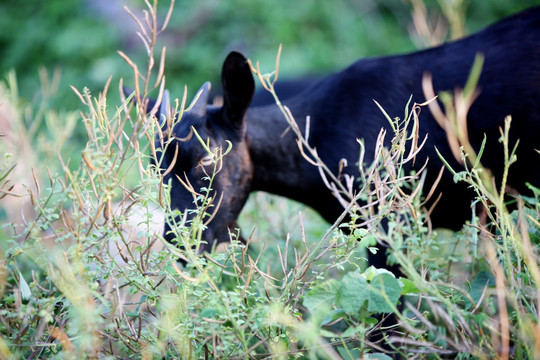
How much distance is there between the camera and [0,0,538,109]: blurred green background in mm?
6676

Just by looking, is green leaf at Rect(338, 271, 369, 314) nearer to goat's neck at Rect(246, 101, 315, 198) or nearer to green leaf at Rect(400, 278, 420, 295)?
green leaf at Rect(400, 278, 420, 295)

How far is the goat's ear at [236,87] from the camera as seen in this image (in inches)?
104

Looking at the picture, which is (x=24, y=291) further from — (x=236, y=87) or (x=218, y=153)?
(x=236, y=87)

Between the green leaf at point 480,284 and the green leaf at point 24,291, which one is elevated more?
the green leaf at point 24,291

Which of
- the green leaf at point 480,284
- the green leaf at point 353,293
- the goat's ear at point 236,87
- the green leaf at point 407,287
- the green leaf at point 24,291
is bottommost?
the green leaf at point 480,284

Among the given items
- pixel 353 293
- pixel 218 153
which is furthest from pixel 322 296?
pixel 218 153

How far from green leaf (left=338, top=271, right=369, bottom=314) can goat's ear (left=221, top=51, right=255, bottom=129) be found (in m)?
1.28

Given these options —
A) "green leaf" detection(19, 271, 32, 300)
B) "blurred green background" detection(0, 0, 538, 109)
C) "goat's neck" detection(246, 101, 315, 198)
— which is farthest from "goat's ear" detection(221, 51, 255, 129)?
"blurred green background" detection(0, 0, 538, 109)

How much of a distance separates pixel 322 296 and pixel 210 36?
6.09 m

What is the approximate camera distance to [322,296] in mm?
1716

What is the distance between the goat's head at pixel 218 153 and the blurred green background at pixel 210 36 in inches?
146

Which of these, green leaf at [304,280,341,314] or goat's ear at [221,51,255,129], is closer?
green leaf at [304,280,341,314]

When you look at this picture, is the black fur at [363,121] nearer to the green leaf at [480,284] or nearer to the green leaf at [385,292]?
the green leaf at [480,284]

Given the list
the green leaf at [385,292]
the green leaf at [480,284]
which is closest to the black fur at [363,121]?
the green leaf at [480,284]
